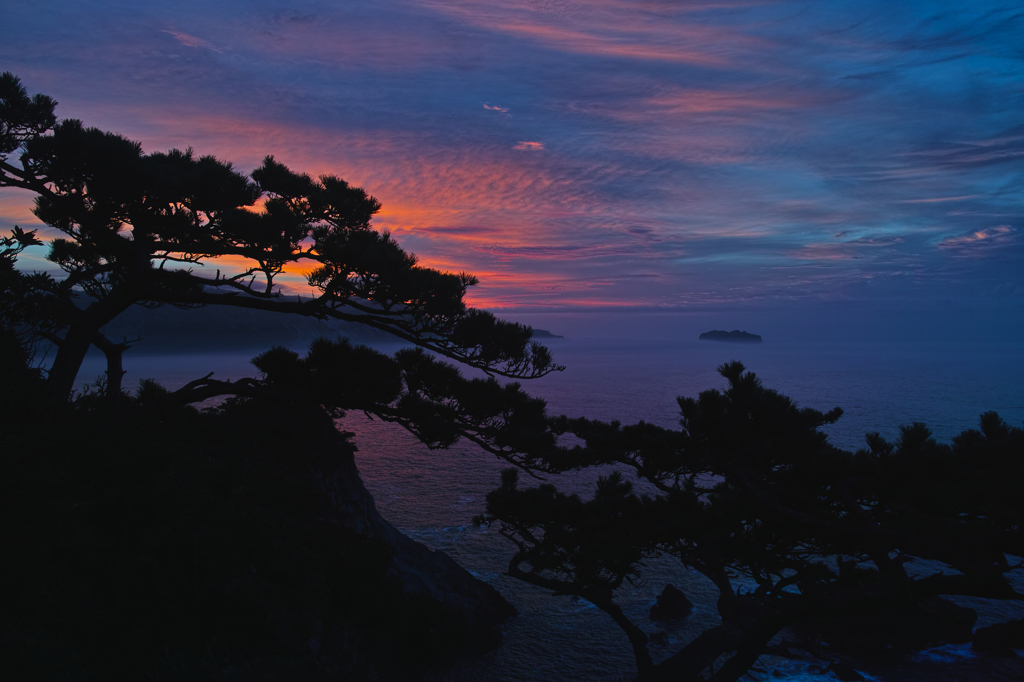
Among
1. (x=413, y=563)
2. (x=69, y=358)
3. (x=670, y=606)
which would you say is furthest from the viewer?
(x=670, y=606)

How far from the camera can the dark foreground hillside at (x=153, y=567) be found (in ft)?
13.5

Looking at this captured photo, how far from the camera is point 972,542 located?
22.6 ft

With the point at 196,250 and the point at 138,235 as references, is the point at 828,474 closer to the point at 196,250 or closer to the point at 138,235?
the point at 196,250

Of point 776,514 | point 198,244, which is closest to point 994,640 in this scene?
point 776,514

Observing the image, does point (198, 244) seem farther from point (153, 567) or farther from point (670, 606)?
point (670, 606)

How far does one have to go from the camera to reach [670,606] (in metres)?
18.3

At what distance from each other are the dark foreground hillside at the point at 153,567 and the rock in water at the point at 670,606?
1251cm

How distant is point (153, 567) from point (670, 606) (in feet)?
57.2

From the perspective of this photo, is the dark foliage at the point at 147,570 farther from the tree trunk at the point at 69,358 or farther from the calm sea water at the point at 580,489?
the calm sea water at the point at 580,489

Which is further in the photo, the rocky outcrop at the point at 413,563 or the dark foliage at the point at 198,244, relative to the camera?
the rocky outcrop at the point at 413,563

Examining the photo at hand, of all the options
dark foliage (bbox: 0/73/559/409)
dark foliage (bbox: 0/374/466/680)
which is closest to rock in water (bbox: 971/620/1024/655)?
dark foliage (bbox: 0/73/559/409)

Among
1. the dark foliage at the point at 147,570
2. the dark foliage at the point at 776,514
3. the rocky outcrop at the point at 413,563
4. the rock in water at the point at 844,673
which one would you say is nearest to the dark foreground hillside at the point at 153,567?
the dark foliage at the point at 147,570

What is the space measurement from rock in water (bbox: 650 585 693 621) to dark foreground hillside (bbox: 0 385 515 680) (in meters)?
12.5

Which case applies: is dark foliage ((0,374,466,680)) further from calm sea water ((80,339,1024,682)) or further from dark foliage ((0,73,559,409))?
calm sea water ((80,339,1024,682))
